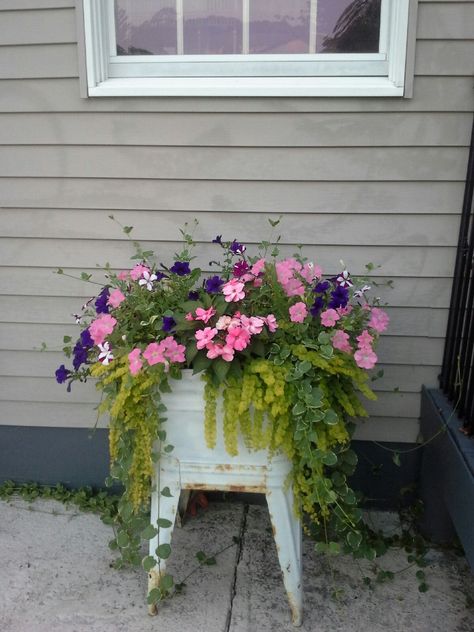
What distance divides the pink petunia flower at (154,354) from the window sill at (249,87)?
1.01m

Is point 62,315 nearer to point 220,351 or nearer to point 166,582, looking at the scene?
point 220,351

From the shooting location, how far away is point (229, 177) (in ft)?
7.22

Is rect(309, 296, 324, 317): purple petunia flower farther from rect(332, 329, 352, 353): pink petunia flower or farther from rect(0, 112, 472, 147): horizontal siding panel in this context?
rect(0, 112, 472, 147): horizontal siding panel

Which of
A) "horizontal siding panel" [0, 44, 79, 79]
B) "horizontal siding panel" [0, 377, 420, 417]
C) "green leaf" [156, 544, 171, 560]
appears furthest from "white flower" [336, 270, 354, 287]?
"horizontal siding panel" [0, 44, 79, 79]

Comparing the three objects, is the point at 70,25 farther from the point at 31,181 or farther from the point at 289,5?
the point at 289,5

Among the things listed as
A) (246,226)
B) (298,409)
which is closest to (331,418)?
(298,409)

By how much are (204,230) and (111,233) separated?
37 cm

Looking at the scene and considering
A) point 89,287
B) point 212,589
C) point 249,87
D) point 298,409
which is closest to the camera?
point 298,409

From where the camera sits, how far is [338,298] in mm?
1830

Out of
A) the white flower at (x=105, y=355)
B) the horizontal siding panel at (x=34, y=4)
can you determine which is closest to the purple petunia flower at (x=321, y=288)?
the white flower at (x=105, y=355)

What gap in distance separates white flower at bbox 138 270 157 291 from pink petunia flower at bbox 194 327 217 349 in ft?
1.02

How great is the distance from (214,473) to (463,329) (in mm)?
1048

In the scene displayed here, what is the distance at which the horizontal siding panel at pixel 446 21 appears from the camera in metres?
2.00

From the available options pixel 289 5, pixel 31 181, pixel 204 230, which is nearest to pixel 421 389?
pixel 204 230
